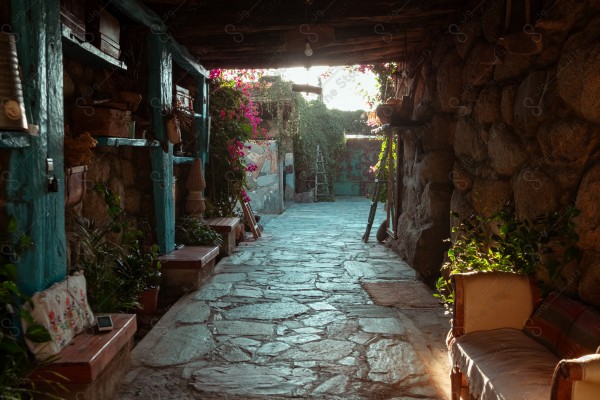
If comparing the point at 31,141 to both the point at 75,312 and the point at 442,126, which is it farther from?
the point at 442,126

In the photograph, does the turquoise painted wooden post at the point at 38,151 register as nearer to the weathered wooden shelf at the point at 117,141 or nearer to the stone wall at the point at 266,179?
the weathered wooden shelf at the point at 117,141

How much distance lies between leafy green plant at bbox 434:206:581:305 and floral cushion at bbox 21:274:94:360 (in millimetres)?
2406

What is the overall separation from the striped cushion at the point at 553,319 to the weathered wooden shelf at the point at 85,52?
10.1 feet

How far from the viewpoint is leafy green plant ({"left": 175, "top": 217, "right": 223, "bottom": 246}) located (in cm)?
586

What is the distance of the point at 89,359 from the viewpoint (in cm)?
235

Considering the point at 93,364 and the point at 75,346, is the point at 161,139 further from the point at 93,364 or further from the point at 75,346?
the point at 93,364

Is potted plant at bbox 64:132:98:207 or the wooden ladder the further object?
the wooden ladder

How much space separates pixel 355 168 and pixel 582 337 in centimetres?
1540

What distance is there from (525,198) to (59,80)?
2.88 metres

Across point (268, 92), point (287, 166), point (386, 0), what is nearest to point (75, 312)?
point (386, 0)

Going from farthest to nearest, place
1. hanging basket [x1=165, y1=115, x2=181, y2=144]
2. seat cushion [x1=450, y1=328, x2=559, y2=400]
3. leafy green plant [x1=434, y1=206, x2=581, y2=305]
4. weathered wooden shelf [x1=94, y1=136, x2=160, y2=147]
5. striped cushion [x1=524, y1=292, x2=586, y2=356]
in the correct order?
hanging basket [x1=165, y1=115, x2=181, y2=144] → weathered wooden shelf [x1=94, y1=136, x2=160, y2=147] → leafy green plant [x1=434, y1=206, x2=581, y2=305] → striped cushion [x1=524, y1=292, x2=586, y2=356] → seat cushion [x1=450, y1=328, x2=559, y2=400]

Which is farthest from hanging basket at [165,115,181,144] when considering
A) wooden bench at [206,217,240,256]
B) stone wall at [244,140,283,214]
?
stone wall at [244,140,283,214]

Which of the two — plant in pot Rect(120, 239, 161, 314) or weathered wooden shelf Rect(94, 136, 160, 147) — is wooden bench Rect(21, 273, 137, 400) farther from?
plant in pot Rect(120, 239, 161, 314)

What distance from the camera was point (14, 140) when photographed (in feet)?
7.48
